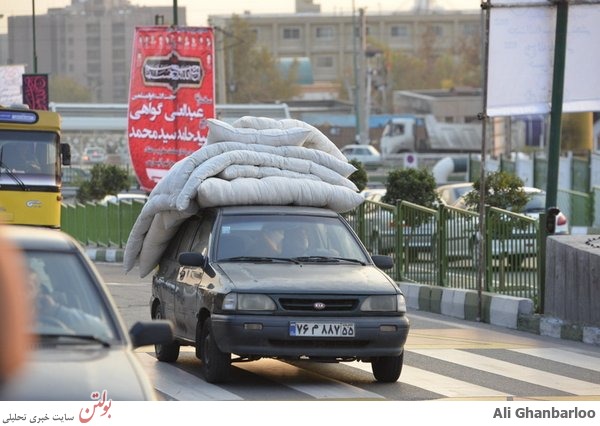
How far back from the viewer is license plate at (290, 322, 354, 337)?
10766 mm

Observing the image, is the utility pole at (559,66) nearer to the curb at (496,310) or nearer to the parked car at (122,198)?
the curb at (496,310)

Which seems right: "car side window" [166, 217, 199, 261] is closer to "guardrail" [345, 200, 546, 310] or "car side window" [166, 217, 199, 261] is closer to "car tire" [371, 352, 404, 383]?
"car tire" [371, 352, 404, 383]

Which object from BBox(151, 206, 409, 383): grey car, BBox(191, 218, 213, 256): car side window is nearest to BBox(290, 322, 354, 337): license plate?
BBox(151, 206, 409, 383): grey car

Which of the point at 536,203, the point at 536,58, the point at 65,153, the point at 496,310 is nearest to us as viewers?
the point at 536,58

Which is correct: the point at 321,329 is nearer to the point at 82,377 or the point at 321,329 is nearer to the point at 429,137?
the point at 82,377

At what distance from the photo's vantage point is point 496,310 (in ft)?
56.8

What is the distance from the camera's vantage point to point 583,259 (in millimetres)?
15211

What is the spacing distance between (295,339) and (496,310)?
22.8ft

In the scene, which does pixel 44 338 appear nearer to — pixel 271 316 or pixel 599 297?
pixel 271 316

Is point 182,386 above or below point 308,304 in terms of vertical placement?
below

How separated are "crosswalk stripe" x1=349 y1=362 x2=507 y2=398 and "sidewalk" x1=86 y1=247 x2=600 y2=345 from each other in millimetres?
3501

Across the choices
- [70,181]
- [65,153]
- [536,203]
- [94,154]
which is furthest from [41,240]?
[94,154]
